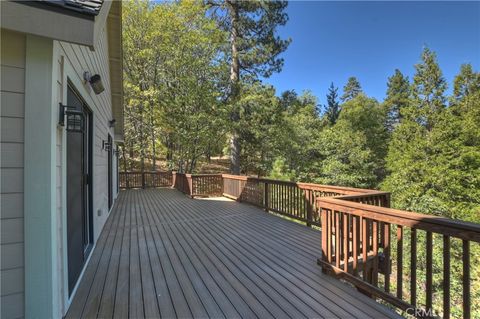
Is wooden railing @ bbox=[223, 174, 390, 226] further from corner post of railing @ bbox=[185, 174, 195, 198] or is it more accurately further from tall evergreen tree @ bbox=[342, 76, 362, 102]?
tall evergreen tree @ bbox=[342, 76, 362, 102]

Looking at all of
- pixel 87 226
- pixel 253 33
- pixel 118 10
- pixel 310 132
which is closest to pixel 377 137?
pixel 310 132

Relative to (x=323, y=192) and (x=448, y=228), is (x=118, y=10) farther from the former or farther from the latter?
(x=448, y=228)

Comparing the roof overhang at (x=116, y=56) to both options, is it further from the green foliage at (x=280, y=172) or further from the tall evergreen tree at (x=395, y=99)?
the tall evergreen tree at (x=395, y=99)

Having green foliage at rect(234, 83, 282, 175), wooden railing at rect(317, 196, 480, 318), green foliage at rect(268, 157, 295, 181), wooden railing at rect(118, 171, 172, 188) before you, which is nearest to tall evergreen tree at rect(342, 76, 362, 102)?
green foliage at rect(234, 83, 282, 175)

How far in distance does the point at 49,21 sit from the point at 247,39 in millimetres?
13770

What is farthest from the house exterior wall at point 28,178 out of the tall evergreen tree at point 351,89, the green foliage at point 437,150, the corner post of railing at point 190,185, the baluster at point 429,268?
the tall evergreen tree at point 351,89

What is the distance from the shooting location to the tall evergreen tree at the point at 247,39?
13.6 meters

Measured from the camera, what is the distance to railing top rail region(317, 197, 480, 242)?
160cm

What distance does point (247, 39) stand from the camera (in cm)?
1389

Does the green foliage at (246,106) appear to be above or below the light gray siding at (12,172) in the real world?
above

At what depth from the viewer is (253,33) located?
14.2 metres

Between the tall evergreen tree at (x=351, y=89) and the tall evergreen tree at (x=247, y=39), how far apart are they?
18.9m

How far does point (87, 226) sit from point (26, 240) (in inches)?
77.6

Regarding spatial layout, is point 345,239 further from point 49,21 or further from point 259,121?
point 259,121
